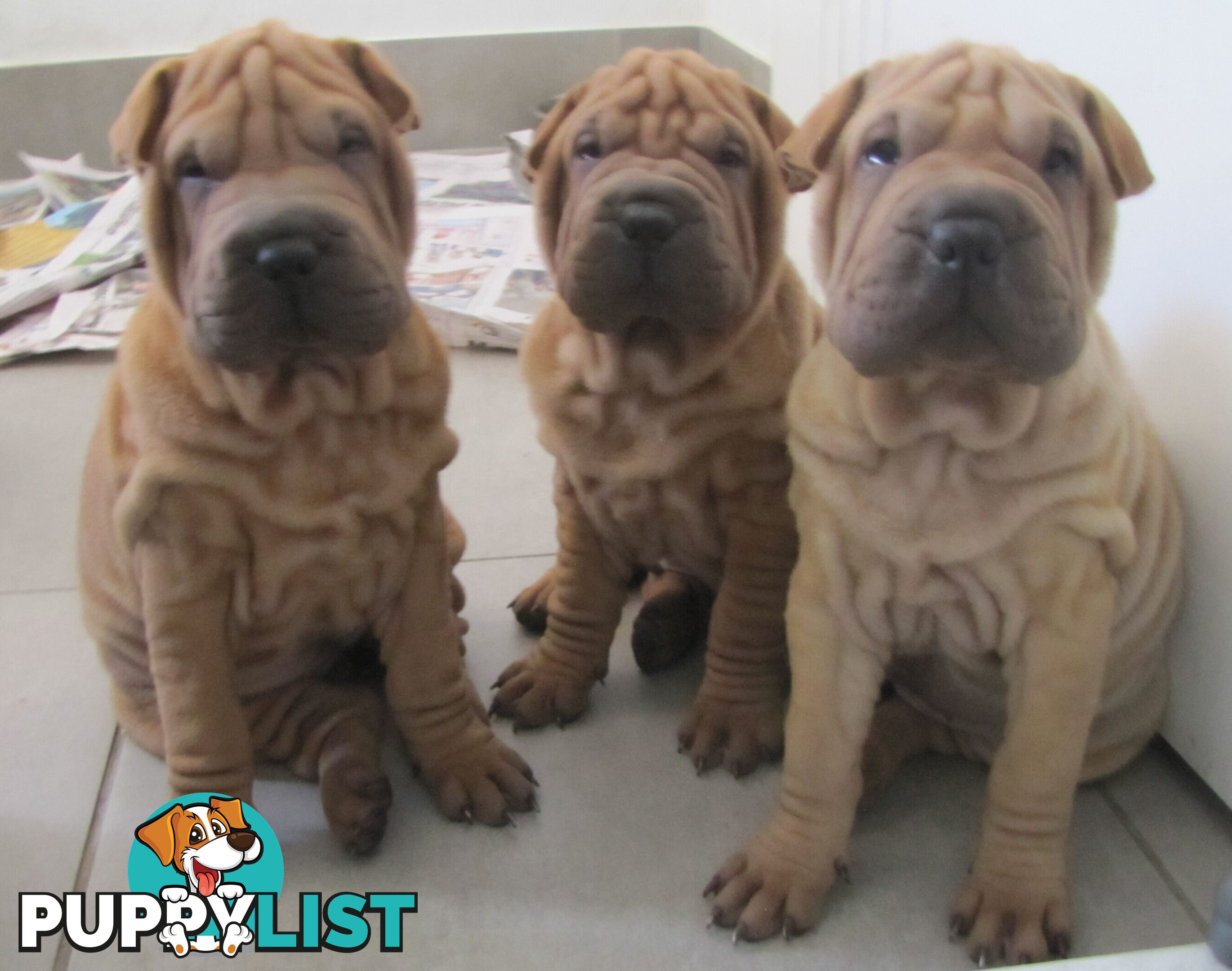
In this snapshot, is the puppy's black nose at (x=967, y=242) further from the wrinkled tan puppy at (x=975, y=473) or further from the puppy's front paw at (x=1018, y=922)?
the puppy's front paw at (x=1018, y=922)

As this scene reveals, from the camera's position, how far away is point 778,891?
1.06 metres

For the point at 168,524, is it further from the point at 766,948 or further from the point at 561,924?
the point at 766,948

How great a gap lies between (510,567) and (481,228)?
1.27 metres

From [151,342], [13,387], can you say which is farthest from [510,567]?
[13,387]

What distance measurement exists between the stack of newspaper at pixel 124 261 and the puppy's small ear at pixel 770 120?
1.01 meters

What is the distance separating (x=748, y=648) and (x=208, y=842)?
58 cm

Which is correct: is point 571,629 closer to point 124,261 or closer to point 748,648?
point 748,648

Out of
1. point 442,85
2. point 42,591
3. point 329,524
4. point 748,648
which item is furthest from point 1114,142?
point 442,85

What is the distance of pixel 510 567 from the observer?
1.67 meters

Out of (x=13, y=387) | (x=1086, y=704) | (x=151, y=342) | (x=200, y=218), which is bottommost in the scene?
(x=13, y=387)

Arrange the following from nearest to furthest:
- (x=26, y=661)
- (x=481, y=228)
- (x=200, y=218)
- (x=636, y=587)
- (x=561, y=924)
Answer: (x=200, y=218) → (x=561, y=924) → (x=26, y=661) → (x=636, y=587) → (x=481, y=228)

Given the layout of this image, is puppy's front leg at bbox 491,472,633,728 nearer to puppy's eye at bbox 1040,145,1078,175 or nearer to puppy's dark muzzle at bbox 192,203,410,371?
puppy's dark muzzle at bbox 192,203,410,371

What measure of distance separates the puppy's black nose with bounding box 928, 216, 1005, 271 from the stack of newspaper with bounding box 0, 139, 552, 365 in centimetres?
142

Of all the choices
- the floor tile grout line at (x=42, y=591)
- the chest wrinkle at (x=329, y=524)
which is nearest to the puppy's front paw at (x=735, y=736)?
the chest wrinkle at (x=329, y=524)
